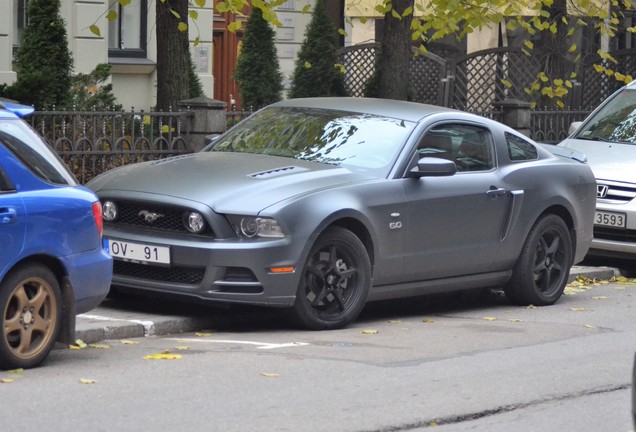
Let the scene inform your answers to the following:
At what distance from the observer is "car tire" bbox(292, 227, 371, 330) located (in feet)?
32.7

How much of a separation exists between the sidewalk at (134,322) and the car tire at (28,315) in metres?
0.99

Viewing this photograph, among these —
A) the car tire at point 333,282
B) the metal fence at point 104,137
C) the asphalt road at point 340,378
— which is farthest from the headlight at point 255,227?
the metal fence at point 104,137

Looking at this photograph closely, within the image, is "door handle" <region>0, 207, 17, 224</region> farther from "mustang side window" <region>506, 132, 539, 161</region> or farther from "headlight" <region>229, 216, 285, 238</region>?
"mustang side window" <region>506, 132, 539, 161</region>

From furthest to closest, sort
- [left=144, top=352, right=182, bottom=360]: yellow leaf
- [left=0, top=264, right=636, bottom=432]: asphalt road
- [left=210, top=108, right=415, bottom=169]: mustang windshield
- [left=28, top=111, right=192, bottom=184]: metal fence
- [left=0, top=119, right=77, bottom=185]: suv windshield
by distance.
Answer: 1. [left=28, top=111, right=192, bottom=184]: metal fence
2. [left=210, top=108, right=415, bottom=169]: mustang windshield
3. [left=144, top=352, right=182, bottom=360]: yellow leaf
4. [left=0, top=119, right=77, bottom=185]: suv windshield
5. [left=0, top=264, right=636, bottom=432]: asphalt road

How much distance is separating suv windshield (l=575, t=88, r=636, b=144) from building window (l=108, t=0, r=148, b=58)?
400 inches

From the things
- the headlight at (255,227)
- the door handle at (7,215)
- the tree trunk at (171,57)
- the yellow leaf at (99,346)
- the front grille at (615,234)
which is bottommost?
the yellow leaf at (99,346)

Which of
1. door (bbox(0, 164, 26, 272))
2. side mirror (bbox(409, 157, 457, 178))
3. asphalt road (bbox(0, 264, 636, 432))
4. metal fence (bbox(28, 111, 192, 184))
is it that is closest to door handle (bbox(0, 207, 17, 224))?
door (bbox(0, 164, 26, 272))

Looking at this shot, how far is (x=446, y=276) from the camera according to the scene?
11211mm

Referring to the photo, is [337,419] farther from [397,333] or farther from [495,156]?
[495,156]

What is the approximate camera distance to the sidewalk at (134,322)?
9406 millimetres

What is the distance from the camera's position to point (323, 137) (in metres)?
11.1

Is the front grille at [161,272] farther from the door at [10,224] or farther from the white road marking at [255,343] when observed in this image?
the door at [10,224]

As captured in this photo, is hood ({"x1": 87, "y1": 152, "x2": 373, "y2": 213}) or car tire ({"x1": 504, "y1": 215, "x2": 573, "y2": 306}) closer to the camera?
hood ({"x1": 87, "y1": 152, "x2": 373, "y2": 213})

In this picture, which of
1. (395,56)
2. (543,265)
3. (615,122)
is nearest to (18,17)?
(395,56)
